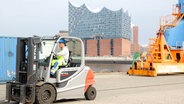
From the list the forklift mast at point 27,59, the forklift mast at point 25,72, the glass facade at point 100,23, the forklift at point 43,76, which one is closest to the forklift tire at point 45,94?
the forklift at point 43,76

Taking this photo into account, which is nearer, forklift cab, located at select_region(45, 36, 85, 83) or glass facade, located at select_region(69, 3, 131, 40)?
forklift cab, located at select_region(45, 36, 85, 83)

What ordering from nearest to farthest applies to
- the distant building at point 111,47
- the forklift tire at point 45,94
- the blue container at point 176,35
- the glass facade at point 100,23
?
the forklift tire at point 45,94 → the blue container at point 176,35 → the distant building at point 111,47 → the glass facade at point 100,23

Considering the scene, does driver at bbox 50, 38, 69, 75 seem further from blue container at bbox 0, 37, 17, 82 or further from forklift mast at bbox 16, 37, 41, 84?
blue container at bbox 0, 37, 17, 82

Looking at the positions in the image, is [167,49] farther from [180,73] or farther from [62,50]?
[62,50]

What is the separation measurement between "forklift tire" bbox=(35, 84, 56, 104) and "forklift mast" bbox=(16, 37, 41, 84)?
29cm

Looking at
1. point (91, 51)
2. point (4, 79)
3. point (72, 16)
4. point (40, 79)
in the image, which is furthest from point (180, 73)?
point (72, 16)

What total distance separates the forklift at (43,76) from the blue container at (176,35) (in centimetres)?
1991

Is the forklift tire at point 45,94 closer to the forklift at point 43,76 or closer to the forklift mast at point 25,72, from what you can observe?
the forklift at point 43,76

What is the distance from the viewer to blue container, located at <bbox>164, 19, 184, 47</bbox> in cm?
2883

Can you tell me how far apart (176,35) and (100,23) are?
7029cm

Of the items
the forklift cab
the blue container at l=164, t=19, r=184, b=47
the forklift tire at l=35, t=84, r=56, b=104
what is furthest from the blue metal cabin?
the forklift tire at l=35, t=84, r=56, b=104

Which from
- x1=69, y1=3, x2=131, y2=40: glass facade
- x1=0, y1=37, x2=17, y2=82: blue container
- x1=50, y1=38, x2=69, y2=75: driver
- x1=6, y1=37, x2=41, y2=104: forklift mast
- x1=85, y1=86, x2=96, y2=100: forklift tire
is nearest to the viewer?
x1=6, y1=37, x2=41, y2=104: forklift mast

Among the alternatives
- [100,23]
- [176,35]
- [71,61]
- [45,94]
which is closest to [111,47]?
[100,23]

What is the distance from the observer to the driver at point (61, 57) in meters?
9.52
